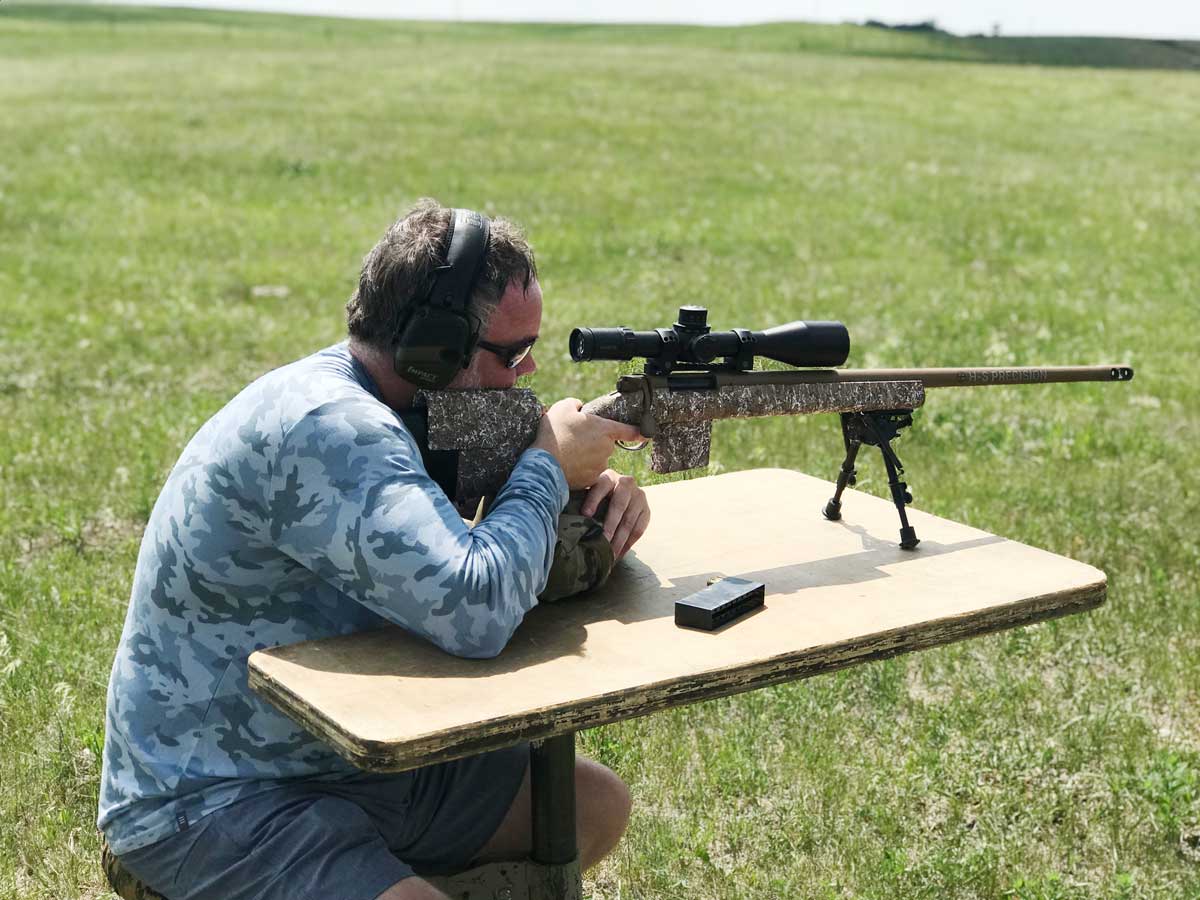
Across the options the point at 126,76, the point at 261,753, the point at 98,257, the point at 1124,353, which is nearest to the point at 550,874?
the point at 261,753

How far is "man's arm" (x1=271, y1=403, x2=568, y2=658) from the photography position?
3037 mm

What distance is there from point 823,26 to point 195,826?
6932 centimetres

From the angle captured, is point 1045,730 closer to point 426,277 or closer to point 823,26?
point 426,277

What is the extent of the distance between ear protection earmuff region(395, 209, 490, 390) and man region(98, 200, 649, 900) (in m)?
0.03

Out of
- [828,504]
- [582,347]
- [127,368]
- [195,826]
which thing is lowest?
[127,368]

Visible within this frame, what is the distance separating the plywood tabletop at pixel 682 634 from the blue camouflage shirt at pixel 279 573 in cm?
16

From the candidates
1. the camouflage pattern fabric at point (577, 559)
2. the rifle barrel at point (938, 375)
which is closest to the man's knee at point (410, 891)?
the camouflage pattern fabric at point (577, 559)

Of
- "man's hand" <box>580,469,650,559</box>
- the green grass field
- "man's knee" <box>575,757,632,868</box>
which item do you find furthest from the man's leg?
"man's hand" <box>580,469,650,559</box>

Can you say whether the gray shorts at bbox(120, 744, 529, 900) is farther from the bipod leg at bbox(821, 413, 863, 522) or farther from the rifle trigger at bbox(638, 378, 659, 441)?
the bipod leg at bbox(821, 413, 863, 522)

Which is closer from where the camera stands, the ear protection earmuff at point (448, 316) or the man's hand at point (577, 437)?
the ear protection earmuff at point (448, 316)

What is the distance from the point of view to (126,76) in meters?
31.3

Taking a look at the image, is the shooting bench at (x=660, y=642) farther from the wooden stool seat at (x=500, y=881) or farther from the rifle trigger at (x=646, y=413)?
the rifle trigger at (x=646, y=413)

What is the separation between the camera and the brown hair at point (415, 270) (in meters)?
3.30

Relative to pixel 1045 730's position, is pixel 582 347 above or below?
above
